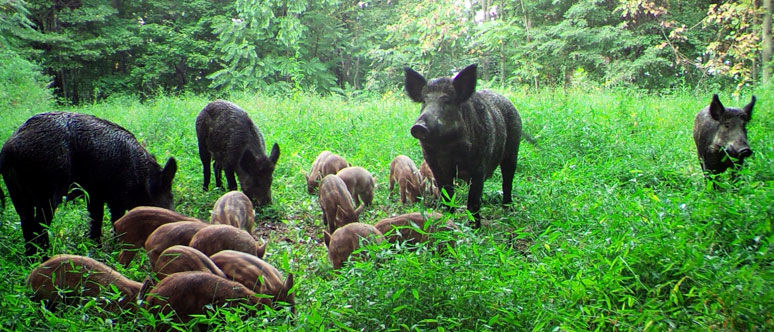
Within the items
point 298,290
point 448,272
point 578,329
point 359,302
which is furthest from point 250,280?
point 578,329

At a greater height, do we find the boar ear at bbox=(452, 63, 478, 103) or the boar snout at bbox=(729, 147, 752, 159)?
the boar ear at bbox=(452, 63, 478, 103)

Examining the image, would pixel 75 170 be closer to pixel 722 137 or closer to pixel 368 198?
pixel 368 198

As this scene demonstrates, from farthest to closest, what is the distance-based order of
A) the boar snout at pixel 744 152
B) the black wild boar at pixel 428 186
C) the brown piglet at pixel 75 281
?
the black wild boar at pixel 428 186, the boar snout at pixel 744 152, the brown piglet at pixel 75 281

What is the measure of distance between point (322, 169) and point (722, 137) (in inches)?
188

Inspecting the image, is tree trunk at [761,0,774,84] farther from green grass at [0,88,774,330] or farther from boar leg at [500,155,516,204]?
boar leg at [500,155,516,204]

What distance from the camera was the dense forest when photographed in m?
16.5

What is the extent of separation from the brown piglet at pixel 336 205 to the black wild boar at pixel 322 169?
4.17 ft

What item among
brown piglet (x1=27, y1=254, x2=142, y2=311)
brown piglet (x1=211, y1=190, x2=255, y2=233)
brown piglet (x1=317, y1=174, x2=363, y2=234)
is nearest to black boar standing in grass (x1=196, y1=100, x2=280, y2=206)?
brown piglet (x1=211, y1=190, x2=255, y2=233)

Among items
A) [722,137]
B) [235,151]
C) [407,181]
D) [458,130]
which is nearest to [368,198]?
[407,181]

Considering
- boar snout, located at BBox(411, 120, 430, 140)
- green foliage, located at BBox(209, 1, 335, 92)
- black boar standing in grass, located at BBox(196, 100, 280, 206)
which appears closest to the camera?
boar snout, located at BBox(411, 120, 430, 140)

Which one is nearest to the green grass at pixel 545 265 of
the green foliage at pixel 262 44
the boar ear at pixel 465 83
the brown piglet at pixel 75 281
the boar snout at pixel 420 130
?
the brown piglet at pixel 75 281

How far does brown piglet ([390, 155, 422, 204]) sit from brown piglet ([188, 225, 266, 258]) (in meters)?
2.26

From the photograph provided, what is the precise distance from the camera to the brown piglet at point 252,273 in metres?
3.38

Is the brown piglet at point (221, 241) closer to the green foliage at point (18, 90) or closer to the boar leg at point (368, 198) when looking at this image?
the boar leg at point (368, 198)
